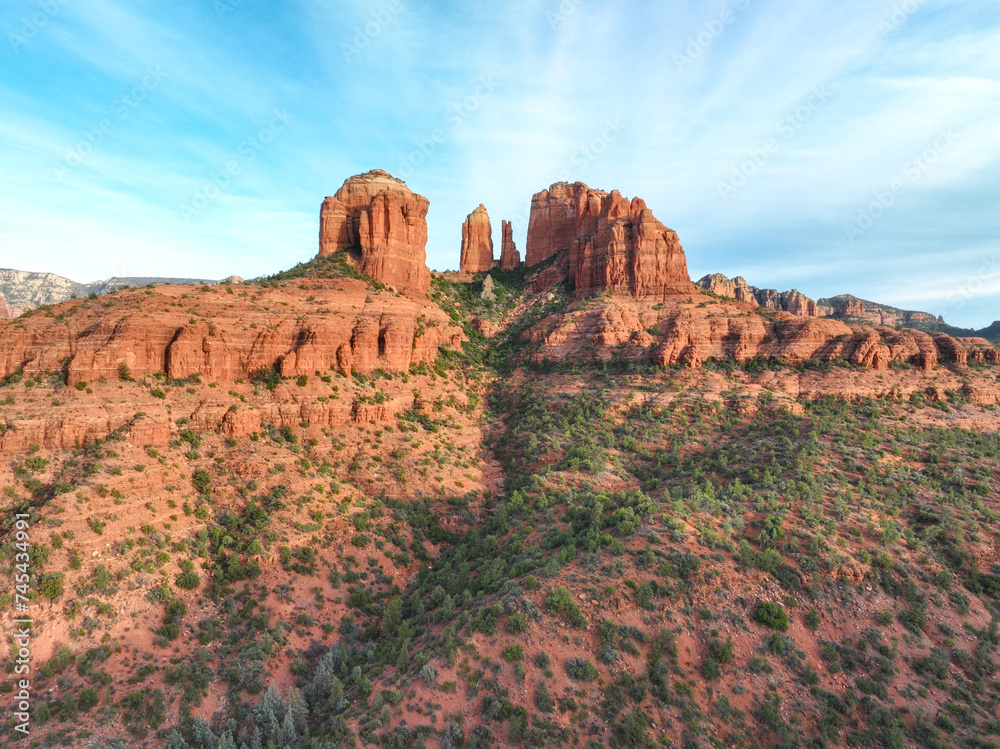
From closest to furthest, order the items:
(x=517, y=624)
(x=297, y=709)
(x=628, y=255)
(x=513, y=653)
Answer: (x=297, y=709) → (x=513, y=653) → (x=517, y=624) → (x=628, y=255)

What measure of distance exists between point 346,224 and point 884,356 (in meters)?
74.2

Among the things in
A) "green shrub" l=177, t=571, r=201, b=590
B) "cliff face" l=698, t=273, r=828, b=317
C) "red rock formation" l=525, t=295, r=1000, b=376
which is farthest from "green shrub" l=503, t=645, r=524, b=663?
"cliff face" l=698, t=273, r=828, b=317

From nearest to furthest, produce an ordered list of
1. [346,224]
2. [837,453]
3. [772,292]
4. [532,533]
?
[532,533] < [837,453] < [346,224] < [772,292]

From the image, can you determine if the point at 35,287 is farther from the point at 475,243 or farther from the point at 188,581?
the point at 188,581

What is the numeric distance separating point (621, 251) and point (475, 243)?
3714cm

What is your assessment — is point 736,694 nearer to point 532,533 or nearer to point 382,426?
point 532,533

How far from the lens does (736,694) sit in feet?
68.6

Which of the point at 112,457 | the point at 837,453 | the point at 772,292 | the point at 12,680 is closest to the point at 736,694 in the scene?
the point at 837,453

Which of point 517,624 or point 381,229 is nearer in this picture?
point 517,624

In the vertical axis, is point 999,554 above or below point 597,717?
above

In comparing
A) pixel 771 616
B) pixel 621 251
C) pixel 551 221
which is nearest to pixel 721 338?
pixel 621 251

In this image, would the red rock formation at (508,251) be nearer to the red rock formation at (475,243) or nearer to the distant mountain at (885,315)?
the red rock formation at (475,243)

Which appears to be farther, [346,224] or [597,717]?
[346,224]

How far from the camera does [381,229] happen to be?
207ft
